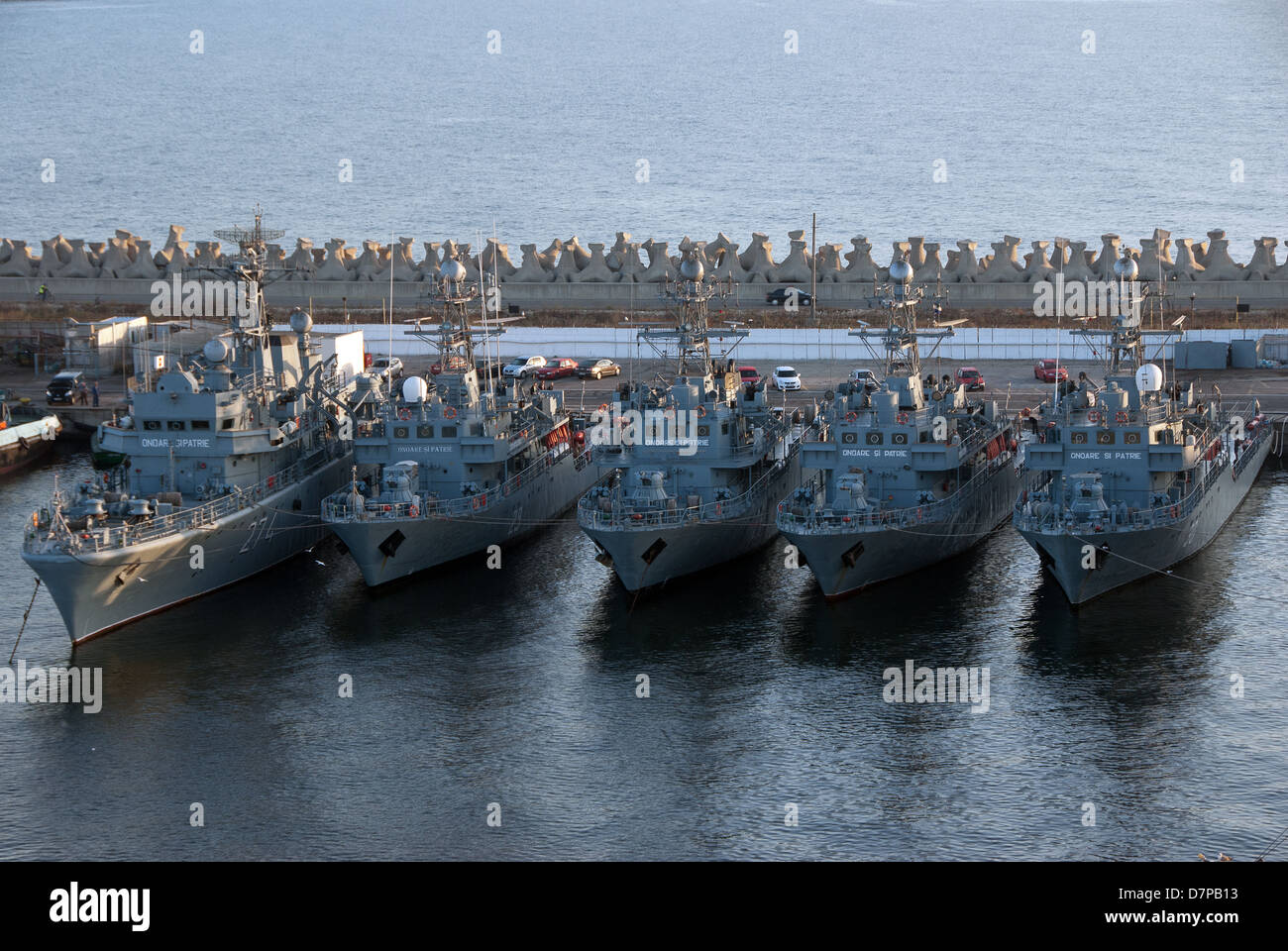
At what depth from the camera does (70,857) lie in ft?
125

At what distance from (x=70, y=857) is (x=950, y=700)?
21123 mm

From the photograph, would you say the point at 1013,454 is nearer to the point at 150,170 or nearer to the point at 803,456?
the point at 803,456

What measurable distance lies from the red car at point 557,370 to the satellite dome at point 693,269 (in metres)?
19.9

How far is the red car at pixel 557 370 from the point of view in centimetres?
7906

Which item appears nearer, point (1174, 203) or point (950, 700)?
point (950, 700)

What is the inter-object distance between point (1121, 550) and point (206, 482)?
88.6 ft

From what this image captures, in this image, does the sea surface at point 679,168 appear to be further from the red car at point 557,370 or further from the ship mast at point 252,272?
the ship mast at point 252,272

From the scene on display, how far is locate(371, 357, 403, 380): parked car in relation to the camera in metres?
66.2

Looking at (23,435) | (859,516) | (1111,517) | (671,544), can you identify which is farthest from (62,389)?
(1111,517)

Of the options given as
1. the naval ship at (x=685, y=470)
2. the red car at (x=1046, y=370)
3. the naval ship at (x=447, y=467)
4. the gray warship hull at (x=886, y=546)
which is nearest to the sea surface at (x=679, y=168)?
the red car at (x=1046, y=370)

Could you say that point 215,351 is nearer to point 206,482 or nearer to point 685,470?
point 206,482

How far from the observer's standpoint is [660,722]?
44.7m

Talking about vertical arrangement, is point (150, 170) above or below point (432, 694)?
above
